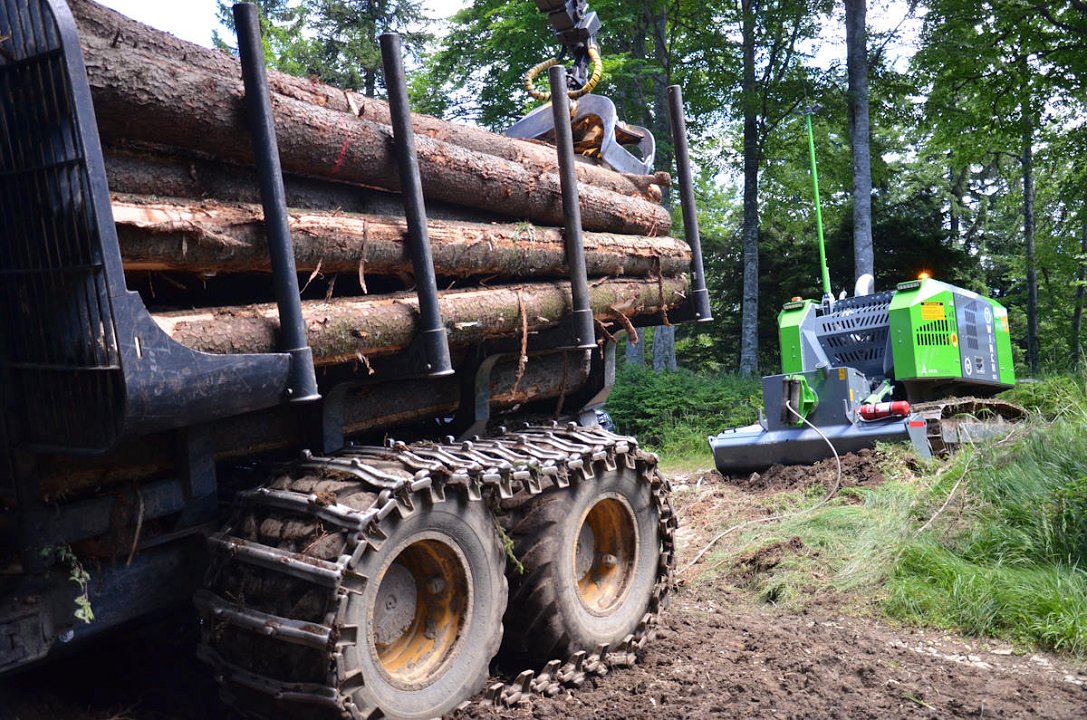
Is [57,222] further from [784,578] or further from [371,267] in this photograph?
[784,578]

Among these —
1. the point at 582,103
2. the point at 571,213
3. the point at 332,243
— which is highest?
the point at 582,103

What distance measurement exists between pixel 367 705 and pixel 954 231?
857 inches

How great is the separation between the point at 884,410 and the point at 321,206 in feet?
21.2

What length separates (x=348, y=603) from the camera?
307 cm

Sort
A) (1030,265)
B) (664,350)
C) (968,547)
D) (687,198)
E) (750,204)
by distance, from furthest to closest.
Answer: (1030,265), (750,204), (664,350), (968,547), (687,198)

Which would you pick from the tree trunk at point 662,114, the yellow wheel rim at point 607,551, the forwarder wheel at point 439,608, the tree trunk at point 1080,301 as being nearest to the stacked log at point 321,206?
the forwarder wheel at point 439,608

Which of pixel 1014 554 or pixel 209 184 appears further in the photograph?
pixel 1014 554

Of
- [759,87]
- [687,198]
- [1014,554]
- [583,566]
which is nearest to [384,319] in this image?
[583,566]

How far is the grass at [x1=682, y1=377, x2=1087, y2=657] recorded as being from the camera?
16.3 feet

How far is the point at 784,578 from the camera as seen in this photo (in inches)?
233

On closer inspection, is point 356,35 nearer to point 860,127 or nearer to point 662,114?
point 662,114

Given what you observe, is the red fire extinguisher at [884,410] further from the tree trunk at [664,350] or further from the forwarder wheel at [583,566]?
the tree trunk at [664,350]

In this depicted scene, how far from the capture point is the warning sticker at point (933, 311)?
895 cm

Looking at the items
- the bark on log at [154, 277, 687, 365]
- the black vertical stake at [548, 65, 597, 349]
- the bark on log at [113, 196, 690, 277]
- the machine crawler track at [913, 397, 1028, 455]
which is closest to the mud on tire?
the black vertical stake at [548, 65, 597, 349]
